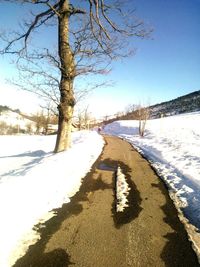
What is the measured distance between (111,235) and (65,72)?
9.03 metres

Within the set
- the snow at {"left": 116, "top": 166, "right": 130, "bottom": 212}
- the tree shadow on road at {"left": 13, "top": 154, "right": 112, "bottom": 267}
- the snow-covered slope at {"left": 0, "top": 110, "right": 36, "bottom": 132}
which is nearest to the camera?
the tree shadow on road at {"left": 13, "top": 154, "right": 112, "bottom": 267}

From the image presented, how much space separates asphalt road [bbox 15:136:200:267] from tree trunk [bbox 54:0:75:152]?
584cm

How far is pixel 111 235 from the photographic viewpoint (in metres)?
4.44

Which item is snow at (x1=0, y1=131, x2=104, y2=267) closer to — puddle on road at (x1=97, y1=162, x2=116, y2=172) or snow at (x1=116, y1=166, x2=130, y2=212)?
puddle on road at (x1=97, y1=162, x2=116, y2=172)

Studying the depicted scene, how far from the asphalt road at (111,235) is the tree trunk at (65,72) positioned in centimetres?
584

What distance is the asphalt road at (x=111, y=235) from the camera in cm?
373

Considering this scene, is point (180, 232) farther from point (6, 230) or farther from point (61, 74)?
point (61, 74)

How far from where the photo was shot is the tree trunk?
11.8 metres

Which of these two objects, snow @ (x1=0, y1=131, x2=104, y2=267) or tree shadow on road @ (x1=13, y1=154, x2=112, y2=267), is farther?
snow @ (x1=0, y1=131, x2=104, y2=267)

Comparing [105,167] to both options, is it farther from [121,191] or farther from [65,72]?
[65,72]

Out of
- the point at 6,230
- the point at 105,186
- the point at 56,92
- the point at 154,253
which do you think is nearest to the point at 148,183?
the point at 105,186


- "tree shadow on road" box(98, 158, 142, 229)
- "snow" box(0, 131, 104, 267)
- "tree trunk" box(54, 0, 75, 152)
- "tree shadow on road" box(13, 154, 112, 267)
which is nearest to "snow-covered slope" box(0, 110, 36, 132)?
"tree trunk" box(54, 0, 75, 152)

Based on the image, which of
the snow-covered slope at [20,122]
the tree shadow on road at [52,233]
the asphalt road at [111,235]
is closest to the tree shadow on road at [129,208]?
the asphalt road at [111,235]

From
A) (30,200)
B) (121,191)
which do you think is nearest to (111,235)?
(30,200)
